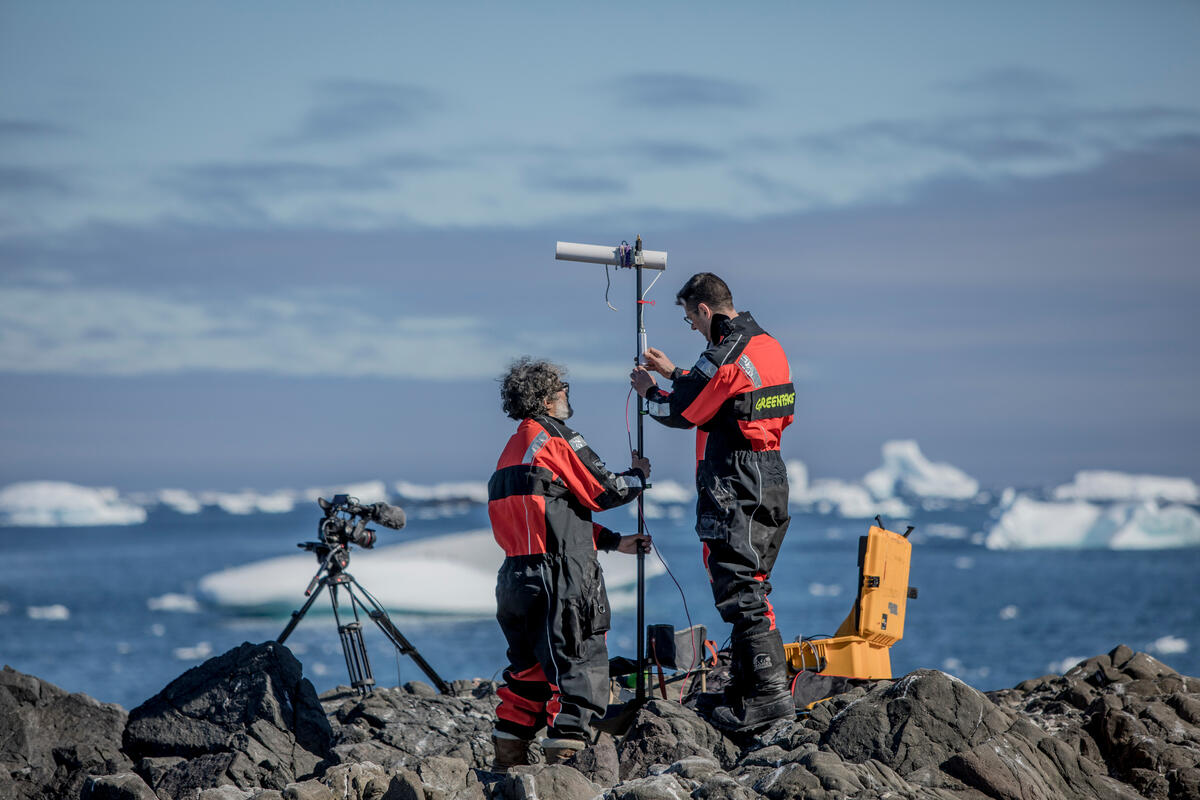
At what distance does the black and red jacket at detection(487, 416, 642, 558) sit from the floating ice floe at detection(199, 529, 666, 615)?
1329 inches

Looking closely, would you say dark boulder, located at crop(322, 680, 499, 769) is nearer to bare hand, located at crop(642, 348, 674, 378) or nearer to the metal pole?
the metal pole

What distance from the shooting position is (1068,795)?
5555 millimetres

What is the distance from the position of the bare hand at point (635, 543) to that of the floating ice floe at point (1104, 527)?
4060 cm

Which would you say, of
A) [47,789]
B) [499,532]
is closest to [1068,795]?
[499,532]

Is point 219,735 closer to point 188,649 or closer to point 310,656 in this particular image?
point 310,656

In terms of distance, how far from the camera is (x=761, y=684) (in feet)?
20.0

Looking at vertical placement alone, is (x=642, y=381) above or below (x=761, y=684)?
above

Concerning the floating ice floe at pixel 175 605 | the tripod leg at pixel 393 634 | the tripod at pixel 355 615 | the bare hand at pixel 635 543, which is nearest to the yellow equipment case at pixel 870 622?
the bare hand at pixel 635 543

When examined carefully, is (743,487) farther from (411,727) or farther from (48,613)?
(48,613)

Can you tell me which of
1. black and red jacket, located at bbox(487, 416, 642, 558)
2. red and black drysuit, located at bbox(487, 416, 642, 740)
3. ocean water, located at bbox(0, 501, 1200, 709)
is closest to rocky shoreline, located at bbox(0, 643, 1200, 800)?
red and black drysuit, located at bbox(487, 416, 642, 740)

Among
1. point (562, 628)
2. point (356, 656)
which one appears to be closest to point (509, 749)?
point (562, 628)

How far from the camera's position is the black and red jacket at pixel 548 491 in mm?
5934

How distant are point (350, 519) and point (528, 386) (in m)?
2.09

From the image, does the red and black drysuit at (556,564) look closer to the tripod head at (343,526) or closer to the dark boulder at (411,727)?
the dark boulder at (411,727)
